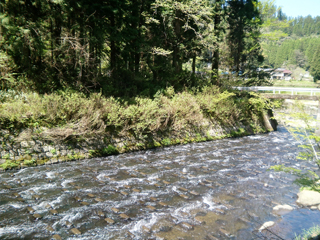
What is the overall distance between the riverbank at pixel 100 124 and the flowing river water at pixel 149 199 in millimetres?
867

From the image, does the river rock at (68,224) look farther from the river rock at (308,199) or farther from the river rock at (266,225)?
the river rock at (308,199)

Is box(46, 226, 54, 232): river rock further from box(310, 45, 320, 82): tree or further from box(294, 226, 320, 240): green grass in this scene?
box(310, 45, 320, 82): tree

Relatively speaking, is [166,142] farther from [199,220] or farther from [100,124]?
[199,220]

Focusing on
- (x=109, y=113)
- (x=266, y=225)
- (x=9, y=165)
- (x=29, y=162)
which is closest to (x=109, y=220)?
(x=266, y=225)

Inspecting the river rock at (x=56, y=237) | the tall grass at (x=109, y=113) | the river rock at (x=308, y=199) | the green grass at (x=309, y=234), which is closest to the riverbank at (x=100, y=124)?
the tall grass at (x=109, y=113)

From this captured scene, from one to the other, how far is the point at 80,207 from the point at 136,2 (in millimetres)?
14995

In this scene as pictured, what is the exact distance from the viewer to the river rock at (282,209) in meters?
7.36

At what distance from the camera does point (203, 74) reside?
22.0 m

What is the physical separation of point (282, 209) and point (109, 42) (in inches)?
615

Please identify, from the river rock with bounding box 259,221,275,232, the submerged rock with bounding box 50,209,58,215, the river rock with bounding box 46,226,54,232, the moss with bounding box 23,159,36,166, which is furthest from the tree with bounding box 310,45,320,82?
the river rock with bounding box 46,226,54,232

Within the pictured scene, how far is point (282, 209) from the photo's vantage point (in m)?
7.54

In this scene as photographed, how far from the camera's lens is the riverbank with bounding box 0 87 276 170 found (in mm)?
10336

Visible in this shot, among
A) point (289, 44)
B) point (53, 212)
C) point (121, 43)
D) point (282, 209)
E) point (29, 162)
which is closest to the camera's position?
point (53, 212)

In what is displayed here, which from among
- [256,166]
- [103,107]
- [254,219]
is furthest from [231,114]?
[254,219]
